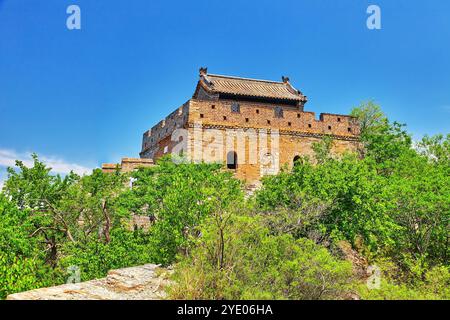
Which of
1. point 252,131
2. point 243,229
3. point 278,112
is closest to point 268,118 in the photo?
point 278,112

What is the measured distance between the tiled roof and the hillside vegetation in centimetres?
360

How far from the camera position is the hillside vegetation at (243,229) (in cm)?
943

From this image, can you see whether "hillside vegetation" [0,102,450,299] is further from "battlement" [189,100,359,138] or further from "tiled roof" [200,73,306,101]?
"tiled roof" [200,73,306,101]

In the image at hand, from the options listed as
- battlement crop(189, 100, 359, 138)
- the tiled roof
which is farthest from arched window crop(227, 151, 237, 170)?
the tiled roof

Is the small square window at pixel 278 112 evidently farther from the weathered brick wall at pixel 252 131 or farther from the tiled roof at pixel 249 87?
the tiled roof at pixel 249 87

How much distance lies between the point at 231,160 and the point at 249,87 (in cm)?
444

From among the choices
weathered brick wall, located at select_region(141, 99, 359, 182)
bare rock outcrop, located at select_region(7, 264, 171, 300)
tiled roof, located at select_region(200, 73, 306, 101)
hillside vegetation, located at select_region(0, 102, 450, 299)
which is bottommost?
bare rock outcrop, located at select_region(7, 264, 171, 300)

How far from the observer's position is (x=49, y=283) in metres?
15.4

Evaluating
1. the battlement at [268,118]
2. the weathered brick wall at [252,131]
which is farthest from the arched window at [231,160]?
the battlement at [268,118]

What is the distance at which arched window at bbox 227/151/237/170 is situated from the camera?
2140cm

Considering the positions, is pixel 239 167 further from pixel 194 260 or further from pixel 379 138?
pixel 194 260

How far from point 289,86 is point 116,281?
17.2 metres

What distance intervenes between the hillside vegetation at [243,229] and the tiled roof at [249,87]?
11.8ft
